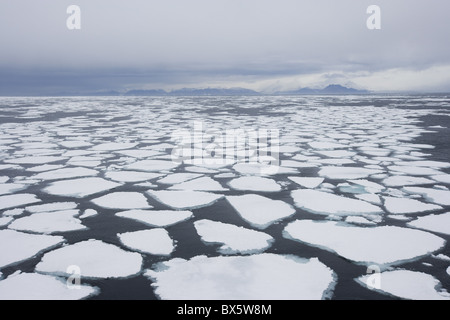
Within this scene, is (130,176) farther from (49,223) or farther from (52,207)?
(49,223)

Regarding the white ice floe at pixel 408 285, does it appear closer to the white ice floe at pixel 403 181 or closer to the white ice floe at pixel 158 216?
the white ice floe at pixel 158 216

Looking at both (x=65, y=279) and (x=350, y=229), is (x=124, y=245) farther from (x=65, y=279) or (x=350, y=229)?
(x=350, y=229)

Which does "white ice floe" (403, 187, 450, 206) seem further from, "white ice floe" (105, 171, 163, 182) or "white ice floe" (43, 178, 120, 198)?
"white ice floe" (43, 178, 120, 198)

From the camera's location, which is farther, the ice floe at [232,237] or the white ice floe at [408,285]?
the ice floe at [232,237]

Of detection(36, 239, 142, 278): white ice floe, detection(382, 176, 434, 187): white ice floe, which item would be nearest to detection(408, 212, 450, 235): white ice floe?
detection(382, 176, 434, 187): white ice floe

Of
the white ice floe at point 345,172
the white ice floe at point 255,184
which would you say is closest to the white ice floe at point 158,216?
the white ice floe at point 255,184
